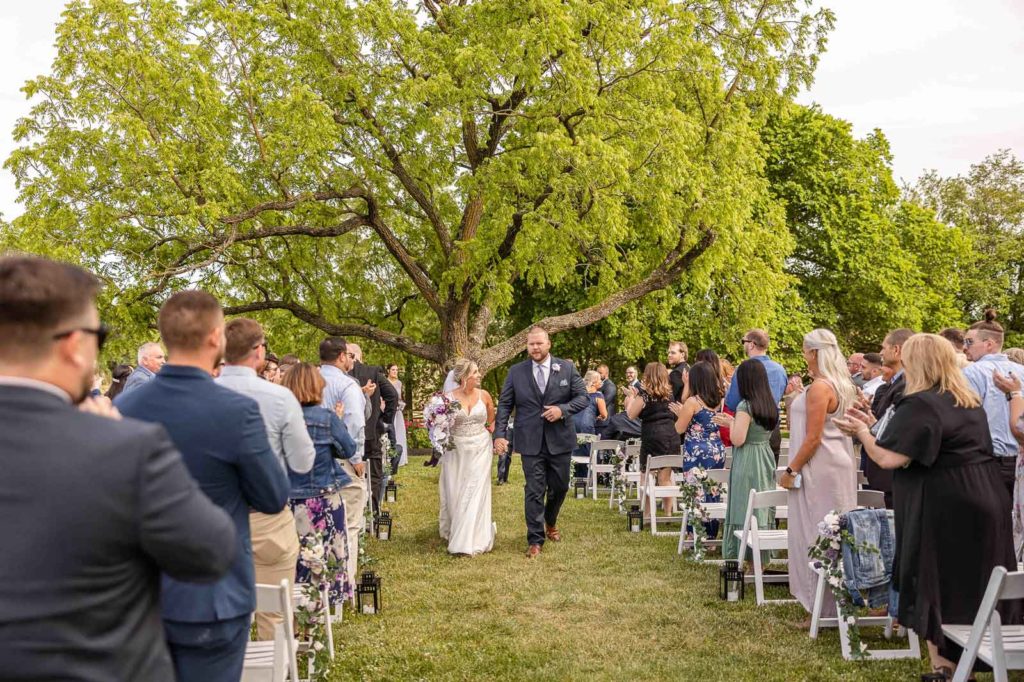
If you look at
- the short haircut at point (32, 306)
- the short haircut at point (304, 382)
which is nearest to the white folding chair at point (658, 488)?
→ the short haircut at point (304, 382)

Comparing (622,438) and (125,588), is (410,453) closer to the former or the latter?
(622,438)

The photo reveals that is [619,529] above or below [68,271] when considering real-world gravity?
below

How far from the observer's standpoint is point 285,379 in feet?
22.5

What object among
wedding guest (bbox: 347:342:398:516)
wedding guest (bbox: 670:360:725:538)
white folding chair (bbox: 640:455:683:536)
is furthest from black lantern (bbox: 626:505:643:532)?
wedding guest (bbox: 347:342:398:516)

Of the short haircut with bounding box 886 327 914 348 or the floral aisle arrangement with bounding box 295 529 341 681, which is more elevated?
the short haircut with bounding box 886 327 914 348

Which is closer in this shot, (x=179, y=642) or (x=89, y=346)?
(x=89, y=346)

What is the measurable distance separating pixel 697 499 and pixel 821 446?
2890mm

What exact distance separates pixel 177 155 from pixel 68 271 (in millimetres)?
17870

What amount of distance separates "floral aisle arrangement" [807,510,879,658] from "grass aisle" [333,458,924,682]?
0.66 feet

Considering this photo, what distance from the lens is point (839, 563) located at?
21.2ft

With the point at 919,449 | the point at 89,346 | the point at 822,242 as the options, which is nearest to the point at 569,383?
the point at 919,449

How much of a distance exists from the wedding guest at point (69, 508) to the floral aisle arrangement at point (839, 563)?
5.27 metres

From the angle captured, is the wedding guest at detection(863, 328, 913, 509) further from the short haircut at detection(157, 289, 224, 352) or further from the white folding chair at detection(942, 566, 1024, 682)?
the short haircut at detection(157, 289, 224, 352)

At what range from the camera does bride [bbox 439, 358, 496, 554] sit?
413 inches
